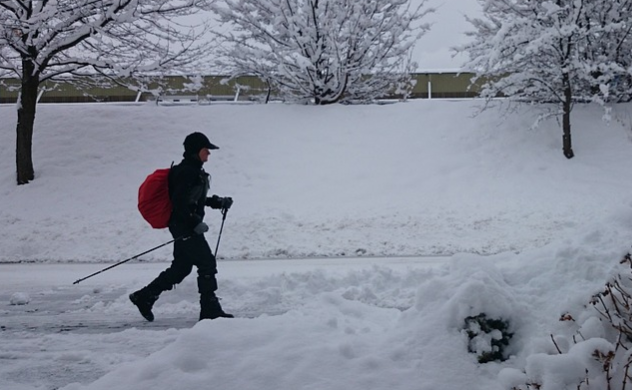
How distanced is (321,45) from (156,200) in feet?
37.0

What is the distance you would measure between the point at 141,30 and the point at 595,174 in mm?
10845

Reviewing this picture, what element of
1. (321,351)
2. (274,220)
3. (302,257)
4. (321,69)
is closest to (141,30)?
(321,69)

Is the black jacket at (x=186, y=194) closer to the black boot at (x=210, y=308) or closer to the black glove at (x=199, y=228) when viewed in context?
the black glove at (x=199, y=228)

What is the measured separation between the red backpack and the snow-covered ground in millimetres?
1103

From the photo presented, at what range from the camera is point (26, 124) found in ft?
46.1

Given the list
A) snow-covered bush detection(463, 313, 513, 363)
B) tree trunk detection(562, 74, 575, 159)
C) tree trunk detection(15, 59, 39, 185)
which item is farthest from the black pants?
tree trunk detection(562, 74, 575, 159)

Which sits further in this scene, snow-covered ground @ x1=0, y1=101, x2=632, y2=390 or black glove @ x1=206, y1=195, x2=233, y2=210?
black glove @ x1=206, y1=195, x2=233, y2=210

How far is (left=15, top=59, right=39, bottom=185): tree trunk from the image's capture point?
45.3ft

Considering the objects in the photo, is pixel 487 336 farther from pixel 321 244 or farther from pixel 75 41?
pixel 75 41

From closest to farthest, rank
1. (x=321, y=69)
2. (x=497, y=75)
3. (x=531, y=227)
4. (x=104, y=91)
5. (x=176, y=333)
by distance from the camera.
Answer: (x=176, y=333)
(x=531, y=227)
(x=497, y=75)
(x=321, y=69)
(x=104, y=91)

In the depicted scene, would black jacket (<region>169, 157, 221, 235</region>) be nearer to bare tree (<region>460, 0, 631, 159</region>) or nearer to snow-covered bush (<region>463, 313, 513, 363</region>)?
snow-covered bush (<region>463, 313, 513, 363</region>)

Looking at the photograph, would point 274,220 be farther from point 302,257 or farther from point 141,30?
point 141,30

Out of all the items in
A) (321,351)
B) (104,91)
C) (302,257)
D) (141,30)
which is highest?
(141,30)

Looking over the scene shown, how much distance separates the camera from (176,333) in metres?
5.80
